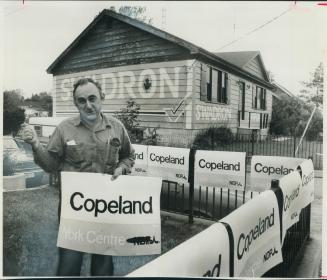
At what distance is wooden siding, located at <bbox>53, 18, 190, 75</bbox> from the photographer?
2.96m

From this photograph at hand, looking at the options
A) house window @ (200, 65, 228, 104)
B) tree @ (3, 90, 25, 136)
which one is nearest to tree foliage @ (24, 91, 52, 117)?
tree @ (3, 90, 25, 136)

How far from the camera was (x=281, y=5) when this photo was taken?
271cm

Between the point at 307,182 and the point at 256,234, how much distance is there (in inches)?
45.9

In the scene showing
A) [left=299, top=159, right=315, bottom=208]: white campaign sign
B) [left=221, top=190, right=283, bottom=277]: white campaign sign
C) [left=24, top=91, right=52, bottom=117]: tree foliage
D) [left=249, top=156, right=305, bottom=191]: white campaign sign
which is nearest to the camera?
[left=221, top=190, right=283, bottom=277]: white campaign sign

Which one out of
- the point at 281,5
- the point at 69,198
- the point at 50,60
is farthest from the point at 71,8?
the point at 281,5

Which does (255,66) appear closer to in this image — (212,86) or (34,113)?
(212,86)

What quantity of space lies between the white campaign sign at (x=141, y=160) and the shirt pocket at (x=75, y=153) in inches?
22.5

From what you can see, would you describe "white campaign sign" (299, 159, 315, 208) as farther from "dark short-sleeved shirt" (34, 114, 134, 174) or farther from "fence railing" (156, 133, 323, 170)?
"dark short-sleeved shirt" (34, 114, 134, 174)

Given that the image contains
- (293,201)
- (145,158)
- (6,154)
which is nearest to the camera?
(293,201)

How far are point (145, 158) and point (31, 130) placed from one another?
1061 millimetres

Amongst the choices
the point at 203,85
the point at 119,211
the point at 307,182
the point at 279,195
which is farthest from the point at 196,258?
the point at 203,85

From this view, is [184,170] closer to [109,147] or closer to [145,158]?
[145,158]

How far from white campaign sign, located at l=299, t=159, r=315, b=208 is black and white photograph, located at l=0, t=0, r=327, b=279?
2cm

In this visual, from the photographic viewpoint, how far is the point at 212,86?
3.20m
